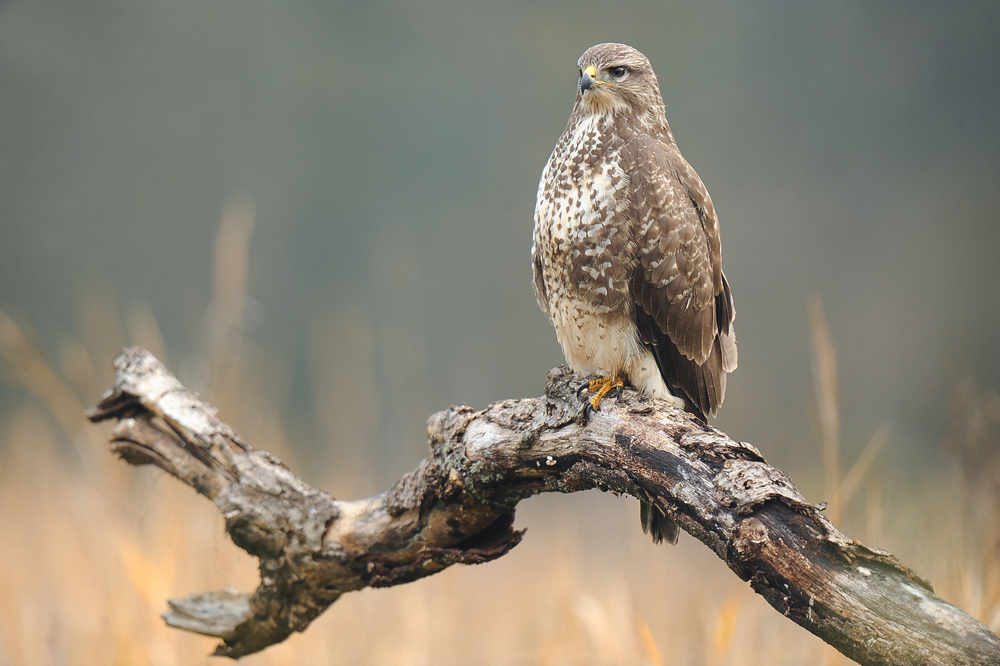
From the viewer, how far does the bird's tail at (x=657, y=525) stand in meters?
1.70

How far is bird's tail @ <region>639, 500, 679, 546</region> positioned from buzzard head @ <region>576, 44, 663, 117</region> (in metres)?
1.01

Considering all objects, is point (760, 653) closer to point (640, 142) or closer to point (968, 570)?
point (968, 570)

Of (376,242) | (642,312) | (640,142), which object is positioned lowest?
(642,312)

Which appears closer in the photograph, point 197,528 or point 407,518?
point 407,518

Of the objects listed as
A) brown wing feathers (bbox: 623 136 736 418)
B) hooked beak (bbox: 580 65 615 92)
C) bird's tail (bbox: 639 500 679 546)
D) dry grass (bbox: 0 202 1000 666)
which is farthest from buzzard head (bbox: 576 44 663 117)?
bird's tail (bbox: 639 500 679 546)

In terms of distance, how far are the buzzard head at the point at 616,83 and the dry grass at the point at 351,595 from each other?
70 centimetres

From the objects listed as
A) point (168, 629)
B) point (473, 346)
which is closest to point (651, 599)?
point (168, 629)

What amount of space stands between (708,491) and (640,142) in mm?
1004

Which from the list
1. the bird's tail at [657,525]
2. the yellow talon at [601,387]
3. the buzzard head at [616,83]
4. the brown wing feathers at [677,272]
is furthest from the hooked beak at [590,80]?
the bird's tail at [657,525]

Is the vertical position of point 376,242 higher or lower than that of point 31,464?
higher

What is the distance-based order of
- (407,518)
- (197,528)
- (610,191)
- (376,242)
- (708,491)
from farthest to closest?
(376,242), (197,528), (610,191), (407,518), (708,491)

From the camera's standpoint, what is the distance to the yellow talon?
1.52 metres

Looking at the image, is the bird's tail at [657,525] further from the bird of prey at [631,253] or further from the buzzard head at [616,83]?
the buzzard head at [616,83]

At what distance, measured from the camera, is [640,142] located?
193cm
